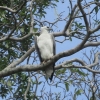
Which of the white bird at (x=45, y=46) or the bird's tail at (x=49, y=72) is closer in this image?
the bird's tail at (x=49, y=72)

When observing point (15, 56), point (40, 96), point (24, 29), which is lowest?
point (40, 96)

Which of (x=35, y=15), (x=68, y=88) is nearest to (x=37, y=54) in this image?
(x=35, y=15)

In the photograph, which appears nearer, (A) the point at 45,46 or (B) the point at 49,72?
(B) the point at 49,72

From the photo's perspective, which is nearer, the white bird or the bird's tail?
the bird's tail

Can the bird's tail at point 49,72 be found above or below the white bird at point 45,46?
below

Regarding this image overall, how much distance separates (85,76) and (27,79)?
130 cm

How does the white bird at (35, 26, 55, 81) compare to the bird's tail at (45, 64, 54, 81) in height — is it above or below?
above

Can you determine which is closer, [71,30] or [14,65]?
[14,65]

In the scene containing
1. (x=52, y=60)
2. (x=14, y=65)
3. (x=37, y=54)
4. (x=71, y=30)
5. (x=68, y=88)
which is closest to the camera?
(x=52, y=60)

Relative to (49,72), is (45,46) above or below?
above

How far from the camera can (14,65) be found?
6801mm

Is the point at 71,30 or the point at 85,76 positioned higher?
the point at 71,30

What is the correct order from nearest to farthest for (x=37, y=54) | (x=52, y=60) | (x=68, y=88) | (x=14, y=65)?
(x=52, y=60)
(x=14, y=65)
(x=68, y=88)
(x=37, y=54)

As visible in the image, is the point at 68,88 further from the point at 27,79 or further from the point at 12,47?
the point at 12,47
